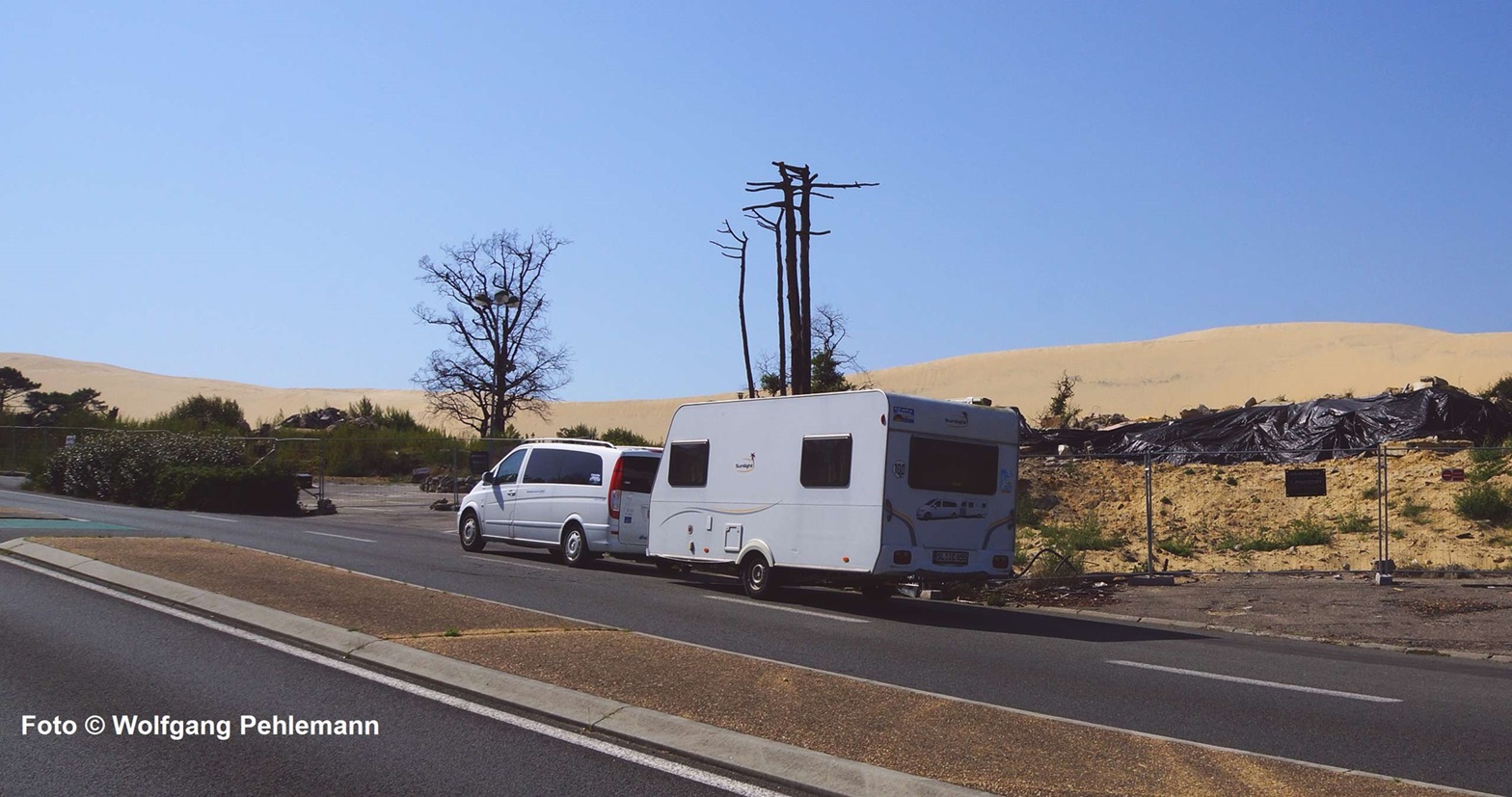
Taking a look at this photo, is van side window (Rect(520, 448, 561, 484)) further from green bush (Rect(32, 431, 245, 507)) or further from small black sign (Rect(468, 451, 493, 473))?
green bush (Rect(32, 431, 245, 507))

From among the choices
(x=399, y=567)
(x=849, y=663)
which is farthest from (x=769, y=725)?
(x=399, y=567)

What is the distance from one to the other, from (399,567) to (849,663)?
29.6ft

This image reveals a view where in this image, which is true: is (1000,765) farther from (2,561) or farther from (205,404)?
(205,404)

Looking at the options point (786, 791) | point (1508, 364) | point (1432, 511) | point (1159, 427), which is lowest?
point (786, 791)

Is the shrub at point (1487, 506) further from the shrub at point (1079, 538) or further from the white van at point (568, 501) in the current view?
the white van at point (568, 501)

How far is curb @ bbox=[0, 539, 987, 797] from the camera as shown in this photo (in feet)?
20.6

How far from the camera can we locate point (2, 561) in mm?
14844

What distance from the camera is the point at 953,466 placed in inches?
632

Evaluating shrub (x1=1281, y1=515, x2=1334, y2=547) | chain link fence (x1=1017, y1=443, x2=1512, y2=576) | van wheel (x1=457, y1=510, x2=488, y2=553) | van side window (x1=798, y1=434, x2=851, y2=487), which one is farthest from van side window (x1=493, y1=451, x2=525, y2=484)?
shrub (x1=1281, y1=515, x2=1334, y2=547)

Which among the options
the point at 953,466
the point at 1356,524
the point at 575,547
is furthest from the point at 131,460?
the point at 1356,524

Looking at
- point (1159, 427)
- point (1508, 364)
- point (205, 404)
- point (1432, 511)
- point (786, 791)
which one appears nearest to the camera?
point (786, 791)

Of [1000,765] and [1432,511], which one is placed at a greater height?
[1432,511]

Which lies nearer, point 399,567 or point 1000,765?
point 1000,765

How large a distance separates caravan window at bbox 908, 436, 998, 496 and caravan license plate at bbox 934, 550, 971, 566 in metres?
0.78
